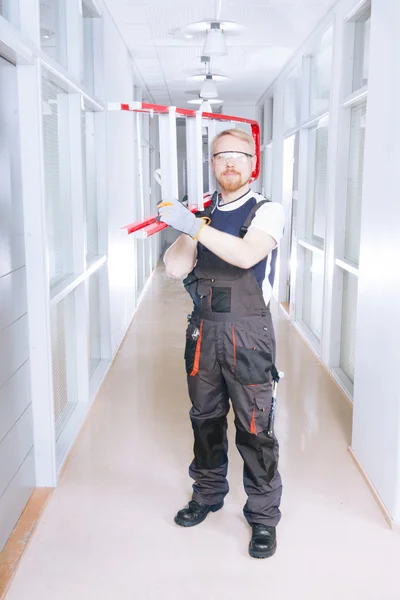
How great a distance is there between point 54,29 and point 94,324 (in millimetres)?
2049

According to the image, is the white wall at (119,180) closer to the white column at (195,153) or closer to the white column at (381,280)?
the white column at (381,280)

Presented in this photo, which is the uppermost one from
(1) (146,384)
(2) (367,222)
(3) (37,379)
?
(2) (367,222)

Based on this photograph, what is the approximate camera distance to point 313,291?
5820mm

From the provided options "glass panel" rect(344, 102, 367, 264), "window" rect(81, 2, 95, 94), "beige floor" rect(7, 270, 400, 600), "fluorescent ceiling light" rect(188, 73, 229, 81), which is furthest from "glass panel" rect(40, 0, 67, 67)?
"fluorescent ceiling light" rect(188, 73, 229, 81)

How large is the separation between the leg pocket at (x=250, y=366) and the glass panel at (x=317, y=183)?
307cm

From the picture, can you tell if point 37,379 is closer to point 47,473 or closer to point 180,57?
point 47,473

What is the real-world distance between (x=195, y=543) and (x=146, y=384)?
2048mm

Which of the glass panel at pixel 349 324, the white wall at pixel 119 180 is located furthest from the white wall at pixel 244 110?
the glass panel at pixel 349 324

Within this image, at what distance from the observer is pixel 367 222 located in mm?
3068

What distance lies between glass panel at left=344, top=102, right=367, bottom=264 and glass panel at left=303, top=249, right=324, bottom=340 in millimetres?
708

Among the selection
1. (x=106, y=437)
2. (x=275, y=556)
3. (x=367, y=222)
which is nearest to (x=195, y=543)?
(x=275, y=556)

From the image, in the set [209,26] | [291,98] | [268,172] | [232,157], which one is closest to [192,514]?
[232,157]

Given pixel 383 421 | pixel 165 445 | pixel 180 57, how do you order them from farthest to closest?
pixel 180 57, pixel 165 445, pixel 383 421

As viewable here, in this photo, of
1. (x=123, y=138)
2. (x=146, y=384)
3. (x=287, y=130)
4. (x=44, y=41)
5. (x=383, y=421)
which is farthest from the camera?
(x=287, y=130)
